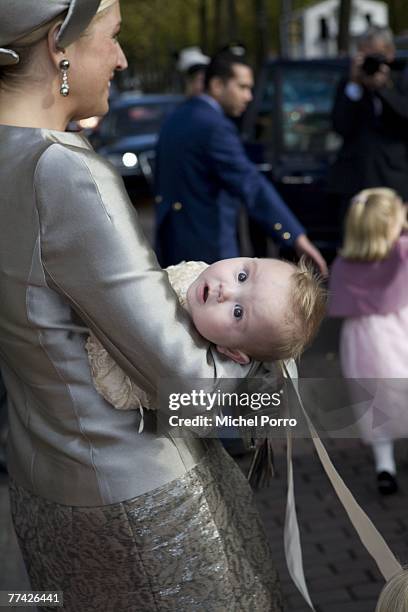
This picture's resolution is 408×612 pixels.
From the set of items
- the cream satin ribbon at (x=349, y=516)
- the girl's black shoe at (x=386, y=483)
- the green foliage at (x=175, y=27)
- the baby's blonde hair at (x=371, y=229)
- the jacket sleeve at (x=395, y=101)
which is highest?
the cream satin ribbon at (x=349, y=516)

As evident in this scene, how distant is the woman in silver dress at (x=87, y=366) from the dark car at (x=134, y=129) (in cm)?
1632

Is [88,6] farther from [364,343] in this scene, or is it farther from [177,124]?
[177,124]

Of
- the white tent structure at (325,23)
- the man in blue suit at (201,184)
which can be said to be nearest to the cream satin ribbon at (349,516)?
the man in blue suit at (201,184)

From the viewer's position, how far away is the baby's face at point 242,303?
1.85 m

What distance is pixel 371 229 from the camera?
17.2 ft

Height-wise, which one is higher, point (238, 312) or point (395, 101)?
point (238, 312)

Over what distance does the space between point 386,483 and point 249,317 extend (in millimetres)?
3248

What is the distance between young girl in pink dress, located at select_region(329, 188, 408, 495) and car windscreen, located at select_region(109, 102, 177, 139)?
15.1 metres

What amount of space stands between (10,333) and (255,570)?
60 cm

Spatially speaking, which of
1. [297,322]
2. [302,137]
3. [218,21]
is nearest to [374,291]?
[297,322]

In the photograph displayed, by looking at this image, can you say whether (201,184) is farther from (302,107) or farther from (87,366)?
(302,107)

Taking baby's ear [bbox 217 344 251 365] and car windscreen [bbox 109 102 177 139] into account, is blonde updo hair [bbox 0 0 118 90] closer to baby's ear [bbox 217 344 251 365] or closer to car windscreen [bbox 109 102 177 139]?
baby's ear [bbox 217 344 251 365]

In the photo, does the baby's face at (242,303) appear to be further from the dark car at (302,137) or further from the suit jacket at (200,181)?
the dark car at (302,137)

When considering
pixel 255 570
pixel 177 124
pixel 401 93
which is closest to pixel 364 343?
pixel 177 124
